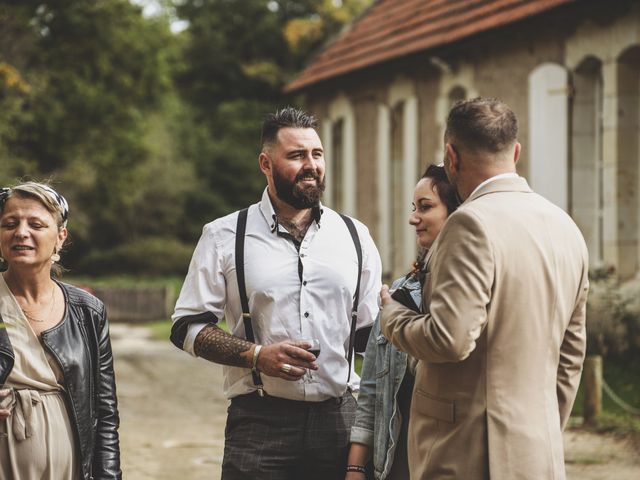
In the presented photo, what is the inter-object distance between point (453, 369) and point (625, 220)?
9.99 m

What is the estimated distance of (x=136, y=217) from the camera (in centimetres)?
4453

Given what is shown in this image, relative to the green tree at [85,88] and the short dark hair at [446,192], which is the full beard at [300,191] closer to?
the short dark hair at [446,192]

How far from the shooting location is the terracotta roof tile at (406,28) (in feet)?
48.2

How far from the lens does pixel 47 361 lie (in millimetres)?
4027

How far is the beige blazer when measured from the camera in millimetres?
3342

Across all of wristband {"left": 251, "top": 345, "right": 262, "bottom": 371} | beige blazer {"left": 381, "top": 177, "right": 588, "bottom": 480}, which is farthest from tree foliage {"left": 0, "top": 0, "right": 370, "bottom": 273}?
beige blazer {"left": 381, "top": 177, "right": 588, "bottom": 480}

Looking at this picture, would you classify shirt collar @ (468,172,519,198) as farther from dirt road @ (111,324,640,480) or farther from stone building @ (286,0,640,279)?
stone building @ (286,0,640,279)

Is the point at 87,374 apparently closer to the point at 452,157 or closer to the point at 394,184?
the point at 452,157

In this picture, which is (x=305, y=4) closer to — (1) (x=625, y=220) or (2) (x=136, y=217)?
(2) (x=136, y=217)

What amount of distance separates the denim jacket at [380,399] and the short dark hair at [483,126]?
24.6 inches

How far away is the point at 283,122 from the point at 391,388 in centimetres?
119

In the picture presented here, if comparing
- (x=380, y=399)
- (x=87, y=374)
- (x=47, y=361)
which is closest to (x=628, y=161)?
(x=380, y=399)

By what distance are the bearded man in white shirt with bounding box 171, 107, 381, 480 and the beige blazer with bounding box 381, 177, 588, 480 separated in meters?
0.80

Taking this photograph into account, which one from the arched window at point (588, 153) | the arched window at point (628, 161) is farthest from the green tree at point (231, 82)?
the arched window at point (628, 161)
